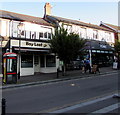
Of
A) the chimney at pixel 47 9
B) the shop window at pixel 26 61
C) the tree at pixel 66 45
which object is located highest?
the chimney at pixel 47 9

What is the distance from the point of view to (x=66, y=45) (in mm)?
16406

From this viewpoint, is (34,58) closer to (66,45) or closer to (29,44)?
(29,44)

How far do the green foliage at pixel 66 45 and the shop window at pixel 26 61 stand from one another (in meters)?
3.69

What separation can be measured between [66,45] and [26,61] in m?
5.44

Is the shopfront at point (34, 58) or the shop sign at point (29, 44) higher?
the shop sign at point (29, 44)

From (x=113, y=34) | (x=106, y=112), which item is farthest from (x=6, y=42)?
(x=113, y=34)

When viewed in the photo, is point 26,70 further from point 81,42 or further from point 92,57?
point 92,57

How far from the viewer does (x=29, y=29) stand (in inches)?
773

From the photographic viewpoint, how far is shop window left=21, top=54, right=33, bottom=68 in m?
18.9

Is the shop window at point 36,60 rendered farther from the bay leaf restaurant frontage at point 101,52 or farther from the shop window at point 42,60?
the bay leaf restaurant frontage at point 101,52

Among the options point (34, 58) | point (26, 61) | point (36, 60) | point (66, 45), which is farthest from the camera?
point (36, 60)

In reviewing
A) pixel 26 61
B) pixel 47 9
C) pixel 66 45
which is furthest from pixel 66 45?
pixel 47 9

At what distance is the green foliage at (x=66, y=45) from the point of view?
16.4 meters

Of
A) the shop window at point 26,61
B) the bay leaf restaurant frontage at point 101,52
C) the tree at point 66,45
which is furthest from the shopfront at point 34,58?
the bay leaf restaurant frontage at point 101,52
